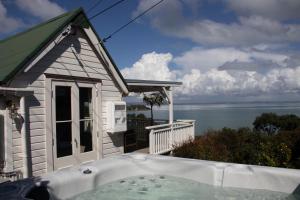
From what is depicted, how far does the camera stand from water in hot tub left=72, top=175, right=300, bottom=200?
16.9 feet

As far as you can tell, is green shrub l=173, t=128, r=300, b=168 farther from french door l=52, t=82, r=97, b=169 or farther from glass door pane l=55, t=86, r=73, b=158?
glass door pane l=55, t=86, r=73, b=158

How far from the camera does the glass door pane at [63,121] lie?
663 cm

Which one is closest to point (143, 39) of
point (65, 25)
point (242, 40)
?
point (242, 40)

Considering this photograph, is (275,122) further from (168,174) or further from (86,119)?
Result: (86,119)

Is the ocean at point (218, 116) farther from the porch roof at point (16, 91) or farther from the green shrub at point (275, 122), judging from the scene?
the porch roof at point (16, 91)

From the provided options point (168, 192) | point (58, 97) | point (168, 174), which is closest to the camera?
point (168, 192)

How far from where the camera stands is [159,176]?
6.35 m

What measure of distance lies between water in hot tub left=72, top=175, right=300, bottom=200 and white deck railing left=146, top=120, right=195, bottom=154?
2868 mm

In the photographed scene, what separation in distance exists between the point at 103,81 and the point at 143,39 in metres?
8.32

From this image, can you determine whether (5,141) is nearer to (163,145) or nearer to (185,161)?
(185,161)

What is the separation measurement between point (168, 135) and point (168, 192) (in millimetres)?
4485

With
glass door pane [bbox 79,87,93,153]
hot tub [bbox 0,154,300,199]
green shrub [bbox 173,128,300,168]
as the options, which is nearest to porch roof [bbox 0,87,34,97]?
hot tub [bbox 0,154,300,199]

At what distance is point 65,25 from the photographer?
6.62m

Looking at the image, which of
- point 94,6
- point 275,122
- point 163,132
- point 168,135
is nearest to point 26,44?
point 94,6
